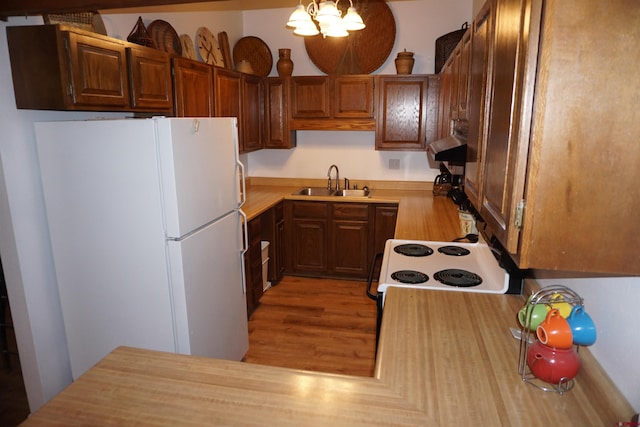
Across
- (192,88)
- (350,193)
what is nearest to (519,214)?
(192,88)

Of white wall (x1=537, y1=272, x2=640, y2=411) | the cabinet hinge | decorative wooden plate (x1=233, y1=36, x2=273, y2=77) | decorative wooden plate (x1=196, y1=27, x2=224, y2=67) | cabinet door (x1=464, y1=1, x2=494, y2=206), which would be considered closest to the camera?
the cabinet hinge

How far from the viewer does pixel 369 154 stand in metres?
4.68

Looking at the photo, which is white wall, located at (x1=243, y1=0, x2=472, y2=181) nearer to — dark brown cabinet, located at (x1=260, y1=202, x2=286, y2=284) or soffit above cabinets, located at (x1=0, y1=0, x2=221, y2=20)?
dark brown cabinet, located at (x1=260, y1=202, x2=286, y2=284)

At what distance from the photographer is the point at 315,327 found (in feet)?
11.4

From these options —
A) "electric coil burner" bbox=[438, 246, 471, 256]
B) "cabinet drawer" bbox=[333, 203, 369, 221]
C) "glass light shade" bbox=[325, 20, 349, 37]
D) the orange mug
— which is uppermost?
"glass light shade" bbox=[325, 20, 349, 37]

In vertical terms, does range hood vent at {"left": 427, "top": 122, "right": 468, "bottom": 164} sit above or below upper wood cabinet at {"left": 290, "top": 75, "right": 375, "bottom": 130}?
below

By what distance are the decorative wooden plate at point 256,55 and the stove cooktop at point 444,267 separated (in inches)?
107

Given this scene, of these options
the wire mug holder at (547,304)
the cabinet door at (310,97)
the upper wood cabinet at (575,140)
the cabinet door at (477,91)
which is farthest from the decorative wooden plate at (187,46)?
the wire mug holder at (547,304)

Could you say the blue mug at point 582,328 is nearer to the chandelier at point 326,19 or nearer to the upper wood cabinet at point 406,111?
the chandelier at point 326,19

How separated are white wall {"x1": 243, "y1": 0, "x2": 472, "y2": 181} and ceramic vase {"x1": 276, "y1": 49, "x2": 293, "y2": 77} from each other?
21 centimetres

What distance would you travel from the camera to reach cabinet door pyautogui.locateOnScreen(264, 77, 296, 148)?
14.3 feet

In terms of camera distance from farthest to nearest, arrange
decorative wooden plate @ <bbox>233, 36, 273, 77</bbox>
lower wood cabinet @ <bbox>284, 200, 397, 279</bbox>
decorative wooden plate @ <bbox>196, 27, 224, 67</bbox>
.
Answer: decorative wooden plate @ <bbox>233, 36, 273, 77</bbox>, lower wood cabinet @ <bbox>284, 200, 397, 279</bbox>, decorative wooden plate @ <bbox>196, 27, 224, 67</bbox>

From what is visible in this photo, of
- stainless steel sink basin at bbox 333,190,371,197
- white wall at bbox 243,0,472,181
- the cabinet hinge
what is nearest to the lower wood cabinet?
stainless steel sink basin at bbox 333,190,371,197

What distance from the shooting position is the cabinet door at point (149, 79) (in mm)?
2354
